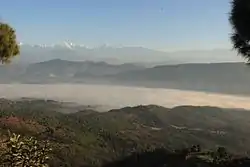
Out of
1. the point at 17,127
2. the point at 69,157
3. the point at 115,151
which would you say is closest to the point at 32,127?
the point at 69,157

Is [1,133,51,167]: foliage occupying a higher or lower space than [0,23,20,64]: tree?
lower

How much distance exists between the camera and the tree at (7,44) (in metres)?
37.2

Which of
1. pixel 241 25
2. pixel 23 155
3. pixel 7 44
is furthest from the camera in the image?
pixel 7 44

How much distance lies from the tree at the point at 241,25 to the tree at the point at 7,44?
17.0 metres

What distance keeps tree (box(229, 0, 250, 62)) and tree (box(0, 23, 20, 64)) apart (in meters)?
17.0

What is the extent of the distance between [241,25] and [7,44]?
58.8 ft

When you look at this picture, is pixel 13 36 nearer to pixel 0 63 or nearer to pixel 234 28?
pixel 0 63

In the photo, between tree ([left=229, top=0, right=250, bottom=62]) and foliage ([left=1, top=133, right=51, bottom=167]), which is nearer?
foliage ([left=1, top=133, right=51, bottom=167])

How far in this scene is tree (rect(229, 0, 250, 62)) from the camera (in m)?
30.4

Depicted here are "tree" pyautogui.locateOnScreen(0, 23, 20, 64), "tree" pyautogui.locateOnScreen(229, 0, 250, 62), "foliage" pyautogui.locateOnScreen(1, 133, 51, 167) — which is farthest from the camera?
"tree" pyautogui.locateOnScreen(0, 23, 20, 64)

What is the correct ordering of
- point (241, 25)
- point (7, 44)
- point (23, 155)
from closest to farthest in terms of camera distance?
point (23, 155), point (241, 25), point (7, 44)

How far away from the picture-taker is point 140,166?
1409 inches

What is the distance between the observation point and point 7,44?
3769cm

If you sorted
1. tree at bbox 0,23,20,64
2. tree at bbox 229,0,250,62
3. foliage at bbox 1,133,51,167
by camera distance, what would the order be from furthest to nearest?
tree at bbox 0,23,20,64, tree at bbox 229,0,250,62, foliage at bbox 1,133,51,167
